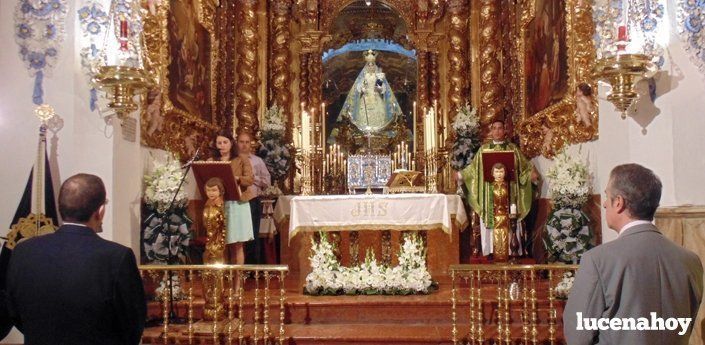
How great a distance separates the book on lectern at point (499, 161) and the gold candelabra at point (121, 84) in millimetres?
4466

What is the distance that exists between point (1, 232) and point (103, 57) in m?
2.03

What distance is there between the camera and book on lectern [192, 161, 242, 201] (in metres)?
7.04

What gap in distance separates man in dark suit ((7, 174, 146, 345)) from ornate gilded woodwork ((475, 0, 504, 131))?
862 cm

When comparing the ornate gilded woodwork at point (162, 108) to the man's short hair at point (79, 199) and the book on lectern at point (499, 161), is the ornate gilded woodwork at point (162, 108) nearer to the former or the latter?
the book on lectern at point (499, 161)

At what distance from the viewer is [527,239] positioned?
9.50m

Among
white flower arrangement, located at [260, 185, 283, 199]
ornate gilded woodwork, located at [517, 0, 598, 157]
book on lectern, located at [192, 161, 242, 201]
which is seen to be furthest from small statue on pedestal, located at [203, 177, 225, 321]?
ornate gilded woodwork, located at [517, 0, 598, 157]

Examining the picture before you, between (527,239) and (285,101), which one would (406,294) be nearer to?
(527,239)

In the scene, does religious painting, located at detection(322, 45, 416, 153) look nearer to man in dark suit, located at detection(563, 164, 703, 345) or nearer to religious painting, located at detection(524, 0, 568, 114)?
religious painting, located at detection(524, 0, 568, 114)

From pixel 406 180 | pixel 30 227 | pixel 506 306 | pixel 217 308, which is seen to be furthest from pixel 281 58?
pixel 506 306

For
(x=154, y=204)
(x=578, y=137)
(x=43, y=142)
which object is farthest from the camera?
(x=578, y=137)

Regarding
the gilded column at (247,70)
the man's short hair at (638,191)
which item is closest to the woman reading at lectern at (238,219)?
the gilded column at (247,70)

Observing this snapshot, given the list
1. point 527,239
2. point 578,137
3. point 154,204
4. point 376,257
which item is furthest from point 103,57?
point 527,239

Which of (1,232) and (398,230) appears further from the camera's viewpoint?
(398,230)

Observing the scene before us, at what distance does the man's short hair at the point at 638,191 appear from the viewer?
272cm
